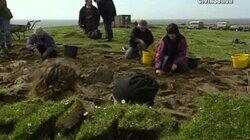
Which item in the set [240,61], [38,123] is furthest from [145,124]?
[240,61]

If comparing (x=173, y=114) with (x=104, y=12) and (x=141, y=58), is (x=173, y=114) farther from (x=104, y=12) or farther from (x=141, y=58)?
(x=104, y=12)

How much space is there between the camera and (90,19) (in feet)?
61.8

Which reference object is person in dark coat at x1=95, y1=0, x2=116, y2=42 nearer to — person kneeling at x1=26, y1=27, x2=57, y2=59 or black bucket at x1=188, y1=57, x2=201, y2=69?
person kneeling at x1=26, y1=27, x2=57, y2=59

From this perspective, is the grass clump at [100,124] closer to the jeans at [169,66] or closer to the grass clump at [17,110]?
the grass clump at [17,110]

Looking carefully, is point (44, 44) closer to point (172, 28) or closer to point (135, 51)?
point (135, 51)

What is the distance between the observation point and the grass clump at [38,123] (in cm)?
830

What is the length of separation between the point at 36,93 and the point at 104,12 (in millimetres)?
9000

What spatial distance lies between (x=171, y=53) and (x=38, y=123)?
4743 mm

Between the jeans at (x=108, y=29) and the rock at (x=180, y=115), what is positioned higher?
the jeans at (x=108, y=29)

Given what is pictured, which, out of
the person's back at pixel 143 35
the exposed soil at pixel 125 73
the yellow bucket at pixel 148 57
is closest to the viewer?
the exposed soil at pixel 125 73

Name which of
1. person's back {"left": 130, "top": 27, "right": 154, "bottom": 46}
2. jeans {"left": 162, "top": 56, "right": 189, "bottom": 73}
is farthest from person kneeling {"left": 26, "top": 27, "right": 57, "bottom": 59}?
jeans {"left": 162, "top": 56, "right": 189, "bottom": 73}

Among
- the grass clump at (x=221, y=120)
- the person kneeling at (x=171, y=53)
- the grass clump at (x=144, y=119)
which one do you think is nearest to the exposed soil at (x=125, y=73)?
the person kneeling at (x=171, y=53)

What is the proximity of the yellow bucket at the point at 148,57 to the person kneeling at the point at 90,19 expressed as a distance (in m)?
5.62

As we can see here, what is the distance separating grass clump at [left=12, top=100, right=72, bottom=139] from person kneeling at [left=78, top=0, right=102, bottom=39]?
10.1 meters
